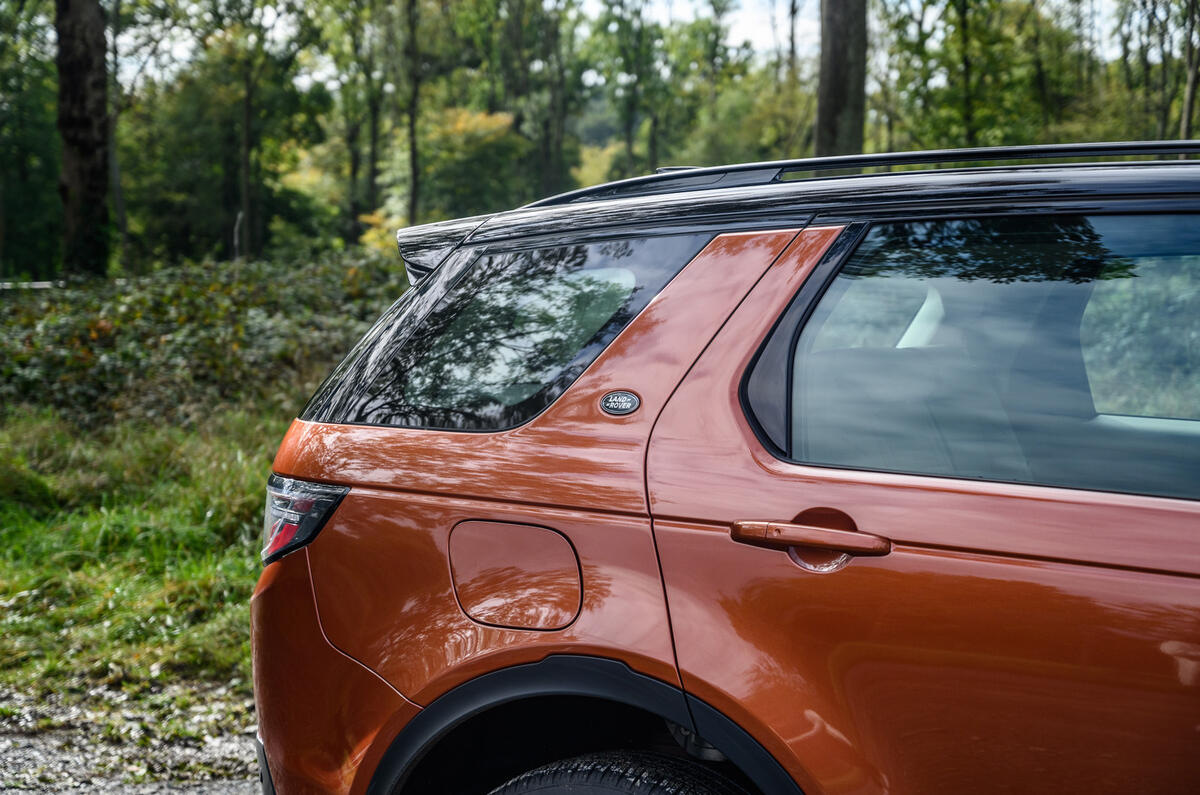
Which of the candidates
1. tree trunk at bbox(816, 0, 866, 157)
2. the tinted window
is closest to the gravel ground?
the tinted window

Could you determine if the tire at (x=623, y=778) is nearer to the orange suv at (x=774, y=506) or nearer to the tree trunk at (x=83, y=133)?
the orange suv at (x=774, y=506)

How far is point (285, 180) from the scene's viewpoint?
55.3 m

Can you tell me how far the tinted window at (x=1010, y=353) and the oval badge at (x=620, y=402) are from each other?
29 centimetres

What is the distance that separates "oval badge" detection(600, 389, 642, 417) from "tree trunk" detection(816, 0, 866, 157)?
820cm

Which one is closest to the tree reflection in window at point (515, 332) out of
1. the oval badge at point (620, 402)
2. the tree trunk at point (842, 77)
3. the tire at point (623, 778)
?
the oval badge at point (620, 402)

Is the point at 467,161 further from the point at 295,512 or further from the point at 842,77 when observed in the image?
the point at 295,512

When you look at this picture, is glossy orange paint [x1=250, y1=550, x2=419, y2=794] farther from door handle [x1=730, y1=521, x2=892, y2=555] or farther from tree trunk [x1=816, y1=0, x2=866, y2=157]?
tree trunk [x1=816, y1=0, x2=866, y2=157]

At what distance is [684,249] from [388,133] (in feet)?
162

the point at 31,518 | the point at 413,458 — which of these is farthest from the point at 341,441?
the point at 31,518

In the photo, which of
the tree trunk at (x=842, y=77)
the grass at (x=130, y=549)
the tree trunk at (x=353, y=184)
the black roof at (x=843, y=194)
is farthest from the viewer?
the tree trunk at (x=353, y=184)

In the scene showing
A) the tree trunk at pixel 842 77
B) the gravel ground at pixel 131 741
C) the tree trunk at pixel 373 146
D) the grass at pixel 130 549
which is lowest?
the gravel ground at pixel 131 741

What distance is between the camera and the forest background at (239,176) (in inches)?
194

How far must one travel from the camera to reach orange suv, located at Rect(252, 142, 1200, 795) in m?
1.37

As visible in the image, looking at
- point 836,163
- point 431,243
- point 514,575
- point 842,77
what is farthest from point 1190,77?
point 514,575
